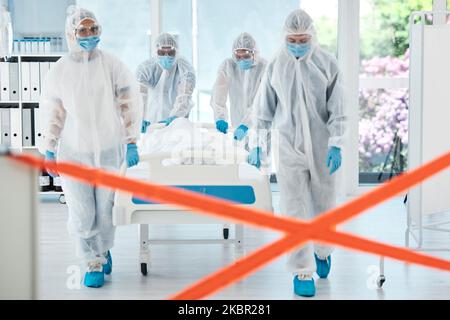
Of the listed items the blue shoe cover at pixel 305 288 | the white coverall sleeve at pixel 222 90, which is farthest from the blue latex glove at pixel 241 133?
the blue shoe cover at pixel 305 288

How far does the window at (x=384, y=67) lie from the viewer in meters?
6.68

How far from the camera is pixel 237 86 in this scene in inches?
207

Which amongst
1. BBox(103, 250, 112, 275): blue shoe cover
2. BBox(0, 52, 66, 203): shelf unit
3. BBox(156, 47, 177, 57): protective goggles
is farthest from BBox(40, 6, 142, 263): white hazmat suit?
BBox(0, 52, 66, 203): shelf unit

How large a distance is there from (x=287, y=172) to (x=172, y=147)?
0.63m

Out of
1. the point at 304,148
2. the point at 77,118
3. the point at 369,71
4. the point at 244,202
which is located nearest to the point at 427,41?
the point at 304,148

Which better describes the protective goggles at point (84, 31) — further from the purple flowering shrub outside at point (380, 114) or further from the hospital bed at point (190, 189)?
the purple flowering shrub outside at point (380, 114)

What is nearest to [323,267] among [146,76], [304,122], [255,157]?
[255,157]

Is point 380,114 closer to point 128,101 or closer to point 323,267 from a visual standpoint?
point 323,267

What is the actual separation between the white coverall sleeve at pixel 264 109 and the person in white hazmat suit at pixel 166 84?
1.84 m

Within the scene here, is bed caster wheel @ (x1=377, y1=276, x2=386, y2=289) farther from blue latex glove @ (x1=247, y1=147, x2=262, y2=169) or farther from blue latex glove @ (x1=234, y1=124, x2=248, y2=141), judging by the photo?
blue latex glove @ (x1=234, y1=124, x2=248, y2=141)

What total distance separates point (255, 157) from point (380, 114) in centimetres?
346

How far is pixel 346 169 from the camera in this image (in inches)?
263
